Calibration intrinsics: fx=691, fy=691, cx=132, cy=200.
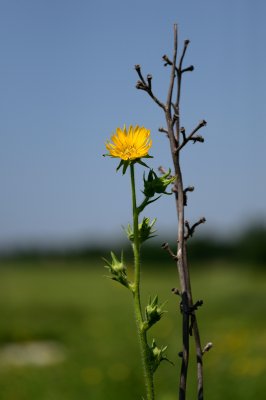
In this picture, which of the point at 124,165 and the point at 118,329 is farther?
the point at 118,329

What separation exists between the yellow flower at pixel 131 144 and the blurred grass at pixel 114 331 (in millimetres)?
332

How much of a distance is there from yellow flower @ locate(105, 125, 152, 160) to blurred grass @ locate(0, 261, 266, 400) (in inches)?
13.1

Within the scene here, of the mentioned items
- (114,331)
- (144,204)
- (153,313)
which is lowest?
(114,331)

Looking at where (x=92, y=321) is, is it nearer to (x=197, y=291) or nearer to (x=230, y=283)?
(x=197, y=291)

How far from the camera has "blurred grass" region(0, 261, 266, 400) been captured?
5.97 m

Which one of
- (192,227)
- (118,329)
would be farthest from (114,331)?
(192,227)

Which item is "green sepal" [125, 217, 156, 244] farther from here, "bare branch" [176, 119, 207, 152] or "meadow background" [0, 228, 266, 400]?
"meadow background" [0, 228, 266, 400]

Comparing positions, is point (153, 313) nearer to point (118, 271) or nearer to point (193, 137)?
point (118, 271)

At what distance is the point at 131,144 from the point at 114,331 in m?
9.41

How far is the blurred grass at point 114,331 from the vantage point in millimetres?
5973

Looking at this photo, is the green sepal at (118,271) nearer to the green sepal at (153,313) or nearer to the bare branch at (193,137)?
the green sepal at (153,313)

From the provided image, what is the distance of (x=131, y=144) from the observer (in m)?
1.24

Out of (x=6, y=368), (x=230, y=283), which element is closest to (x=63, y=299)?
(x=230, y=283)

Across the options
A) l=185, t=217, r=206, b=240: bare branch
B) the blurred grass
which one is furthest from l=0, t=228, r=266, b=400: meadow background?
l=185, t=217, r=206, b=240: bare branch
